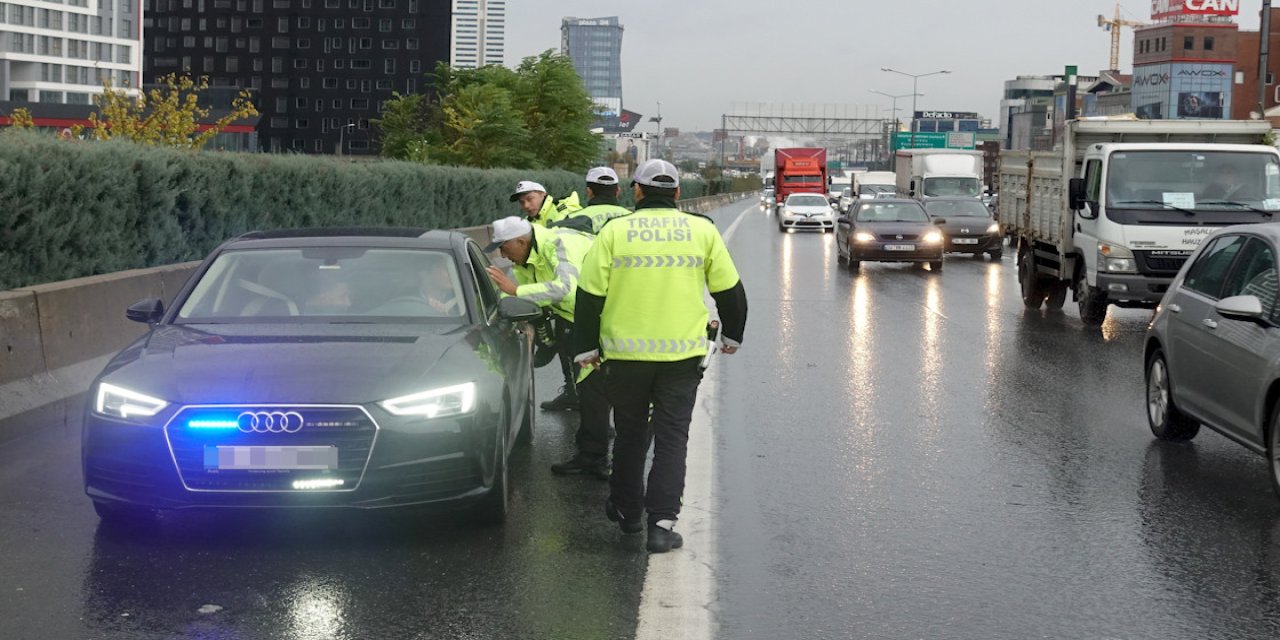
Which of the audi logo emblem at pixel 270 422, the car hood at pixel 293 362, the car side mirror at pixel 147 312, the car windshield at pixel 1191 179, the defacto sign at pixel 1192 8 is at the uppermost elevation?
the defacto sign at pixel 1192 8

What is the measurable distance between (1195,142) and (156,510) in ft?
52.7

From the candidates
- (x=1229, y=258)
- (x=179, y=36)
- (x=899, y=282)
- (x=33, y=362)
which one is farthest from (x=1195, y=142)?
(x=179, y=36)

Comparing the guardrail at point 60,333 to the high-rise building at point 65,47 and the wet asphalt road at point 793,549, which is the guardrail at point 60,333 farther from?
the high-rise building at point 65,47

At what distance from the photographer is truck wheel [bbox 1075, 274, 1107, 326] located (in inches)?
712

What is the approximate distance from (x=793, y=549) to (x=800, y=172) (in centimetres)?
7442

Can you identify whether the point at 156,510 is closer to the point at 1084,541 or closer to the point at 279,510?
the point at 279,510

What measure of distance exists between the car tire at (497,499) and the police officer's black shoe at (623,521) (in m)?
0.45

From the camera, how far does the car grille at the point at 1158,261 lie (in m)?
17.3

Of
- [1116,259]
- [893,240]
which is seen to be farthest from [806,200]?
[1116,259]

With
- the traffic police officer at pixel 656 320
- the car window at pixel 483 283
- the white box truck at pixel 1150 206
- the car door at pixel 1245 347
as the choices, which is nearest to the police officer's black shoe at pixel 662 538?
the traffic police officer at pixel 656 320

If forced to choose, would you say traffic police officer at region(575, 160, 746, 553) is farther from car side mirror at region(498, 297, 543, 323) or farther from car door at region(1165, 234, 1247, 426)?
car door at region(1165, 234, 1247, 426)

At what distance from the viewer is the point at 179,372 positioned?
267 inches

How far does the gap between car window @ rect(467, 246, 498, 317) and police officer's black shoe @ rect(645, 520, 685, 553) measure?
1.93 m

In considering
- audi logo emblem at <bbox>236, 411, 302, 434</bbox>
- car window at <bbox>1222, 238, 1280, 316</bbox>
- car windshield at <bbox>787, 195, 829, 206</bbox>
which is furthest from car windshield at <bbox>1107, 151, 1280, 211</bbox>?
car windshield at <bbox>787, 195, 829, 206</bbox>
